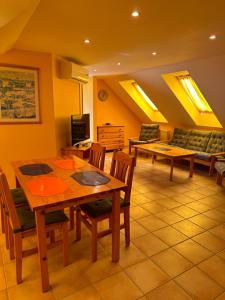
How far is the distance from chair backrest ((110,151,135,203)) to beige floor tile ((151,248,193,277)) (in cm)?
63

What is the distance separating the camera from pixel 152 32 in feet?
8.94

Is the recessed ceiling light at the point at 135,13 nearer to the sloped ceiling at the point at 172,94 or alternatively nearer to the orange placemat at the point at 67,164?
the orange placemat at the point at 67,164

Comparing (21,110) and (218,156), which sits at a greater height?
(21,110)

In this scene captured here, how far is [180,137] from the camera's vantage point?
6062 mm

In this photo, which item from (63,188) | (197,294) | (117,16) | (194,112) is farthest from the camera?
(194,112)

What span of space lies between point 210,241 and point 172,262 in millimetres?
623

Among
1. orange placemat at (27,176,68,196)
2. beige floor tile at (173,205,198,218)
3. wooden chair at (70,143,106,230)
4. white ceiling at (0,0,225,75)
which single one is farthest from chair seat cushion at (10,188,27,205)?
beige floor tile at (173,205,198,218)

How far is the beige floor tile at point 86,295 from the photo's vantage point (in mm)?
1696

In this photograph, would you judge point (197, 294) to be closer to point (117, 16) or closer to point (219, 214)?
point (219, 214)

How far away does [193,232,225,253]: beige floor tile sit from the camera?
232cm

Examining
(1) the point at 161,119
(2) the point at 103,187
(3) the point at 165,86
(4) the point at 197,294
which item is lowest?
(4) the point at 197,294

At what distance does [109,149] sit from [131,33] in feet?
15.0

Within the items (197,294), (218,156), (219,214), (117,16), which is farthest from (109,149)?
(197,294)

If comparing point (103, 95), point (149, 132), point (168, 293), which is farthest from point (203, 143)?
point (168, 293)
